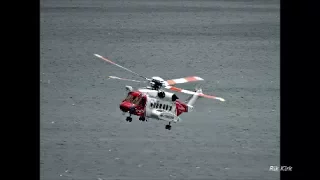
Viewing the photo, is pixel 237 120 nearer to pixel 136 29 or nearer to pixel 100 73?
pixel 100 73

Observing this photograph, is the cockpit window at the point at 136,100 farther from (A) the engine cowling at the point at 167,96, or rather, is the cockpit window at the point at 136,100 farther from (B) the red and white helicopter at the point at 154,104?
(A) the engine cowling at the point at 167,96

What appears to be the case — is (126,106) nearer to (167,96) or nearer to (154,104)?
(154,104)

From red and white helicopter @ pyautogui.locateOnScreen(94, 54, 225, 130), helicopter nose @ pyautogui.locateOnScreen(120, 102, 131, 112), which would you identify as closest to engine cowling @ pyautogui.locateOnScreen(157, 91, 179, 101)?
red and white helicopter @ pyautogui.locateOnScreen(94, 54, 225, 130)

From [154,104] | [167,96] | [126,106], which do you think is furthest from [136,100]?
[167,96]

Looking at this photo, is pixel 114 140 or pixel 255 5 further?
pixel 255 5

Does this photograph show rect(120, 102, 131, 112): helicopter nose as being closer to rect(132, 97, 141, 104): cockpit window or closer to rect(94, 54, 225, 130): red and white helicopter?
rect(94, 54, 225, 130): red and white helicopter

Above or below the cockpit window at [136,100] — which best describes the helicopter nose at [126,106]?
below

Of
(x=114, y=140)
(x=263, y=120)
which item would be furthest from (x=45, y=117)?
(x=263, y=120)

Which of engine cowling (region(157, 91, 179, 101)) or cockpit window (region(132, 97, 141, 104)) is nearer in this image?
engine cowling (region(157, 91, 179, 101))

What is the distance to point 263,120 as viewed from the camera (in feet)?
235

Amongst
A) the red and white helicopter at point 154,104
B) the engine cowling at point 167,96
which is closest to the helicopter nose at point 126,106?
the red and white helicopter at point 154,104

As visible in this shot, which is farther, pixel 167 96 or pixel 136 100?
pixel 136 100

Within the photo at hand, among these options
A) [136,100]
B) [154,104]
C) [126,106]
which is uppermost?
[136,100]
